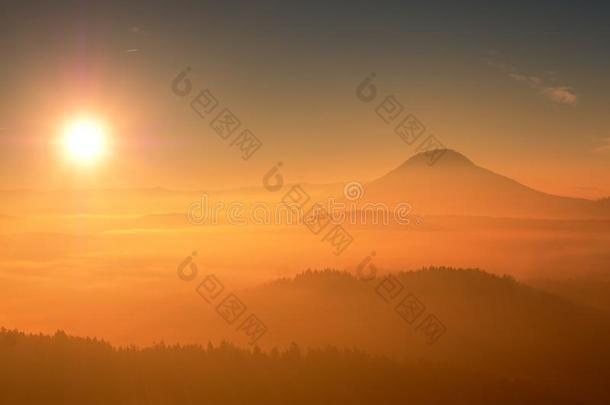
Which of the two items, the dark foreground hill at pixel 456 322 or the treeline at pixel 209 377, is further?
the dark foreground hill at pixel 456 322

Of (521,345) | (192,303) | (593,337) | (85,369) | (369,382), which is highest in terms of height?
(192,303)

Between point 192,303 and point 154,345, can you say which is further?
point 192,303

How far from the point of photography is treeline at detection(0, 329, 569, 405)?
186 ft

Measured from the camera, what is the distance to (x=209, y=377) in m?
63.9

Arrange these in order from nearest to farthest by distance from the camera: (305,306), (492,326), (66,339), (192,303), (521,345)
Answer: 1. (66,339)
2. (521,345)
3. (492,326)
4. (305,306)
5. (192,303)

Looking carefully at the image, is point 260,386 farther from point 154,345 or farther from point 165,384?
point 154,345

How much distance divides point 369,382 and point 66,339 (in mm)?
42254

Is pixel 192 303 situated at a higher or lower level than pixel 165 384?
higher

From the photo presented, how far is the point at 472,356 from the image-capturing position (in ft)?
387

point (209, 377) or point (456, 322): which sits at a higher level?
point (209, 377)

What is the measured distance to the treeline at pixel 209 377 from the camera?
56750 mm

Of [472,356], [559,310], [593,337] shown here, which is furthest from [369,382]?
[559,310]

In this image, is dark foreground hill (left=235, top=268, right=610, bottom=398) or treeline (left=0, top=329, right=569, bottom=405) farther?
dark foreground hill (left=235, top=268, right=610, bottom=398)

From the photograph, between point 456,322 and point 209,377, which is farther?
point 456,322
